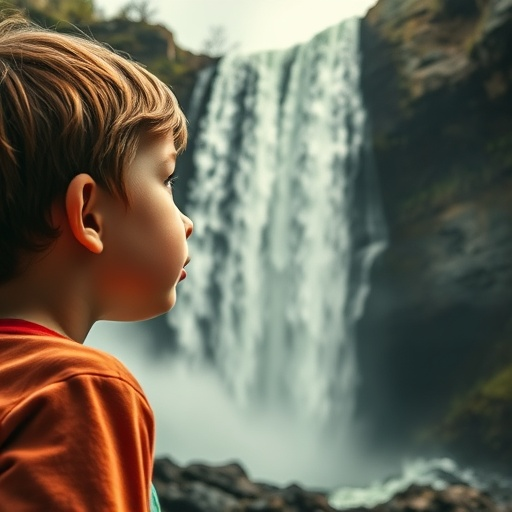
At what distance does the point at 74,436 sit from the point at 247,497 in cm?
703

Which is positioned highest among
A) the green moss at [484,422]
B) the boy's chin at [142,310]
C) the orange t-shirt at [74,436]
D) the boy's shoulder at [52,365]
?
the boy's chin at [142,310]

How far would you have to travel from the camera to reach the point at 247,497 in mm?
7543

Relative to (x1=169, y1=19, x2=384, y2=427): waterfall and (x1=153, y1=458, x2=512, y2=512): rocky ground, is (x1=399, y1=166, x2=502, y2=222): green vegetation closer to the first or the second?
(x1=169, y1=19, x2=384, y2=427): waterfall

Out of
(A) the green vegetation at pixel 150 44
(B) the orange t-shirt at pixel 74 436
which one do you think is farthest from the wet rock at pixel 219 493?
(A) the green vegetation at pixel 150 44

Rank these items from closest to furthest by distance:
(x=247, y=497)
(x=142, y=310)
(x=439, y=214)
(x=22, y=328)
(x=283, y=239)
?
1. (x=22, y=328)
2. (x=142, y=310)
3. (x=247, y=497)
4. (x=439, y=214)
5. (x=283, y=239)

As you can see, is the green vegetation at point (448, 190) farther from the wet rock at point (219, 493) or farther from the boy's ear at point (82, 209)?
the boy's ear at point (82, 209)

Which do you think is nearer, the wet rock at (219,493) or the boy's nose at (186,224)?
the boy's nose at (186,224)

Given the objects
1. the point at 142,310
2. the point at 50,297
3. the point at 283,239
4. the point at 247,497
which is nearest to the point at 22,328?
the point at 50,297

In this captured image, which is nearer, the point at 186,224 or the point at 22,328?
the point at 22,328

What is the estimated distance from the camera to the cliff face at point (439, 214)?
1212 centimetres

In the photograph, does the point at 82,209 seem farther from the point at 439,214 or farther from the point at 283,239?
the point at 283,239

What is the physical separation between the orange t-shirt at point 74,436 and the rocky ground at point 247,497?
6.42m

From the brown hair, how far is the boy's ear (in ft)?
0.06

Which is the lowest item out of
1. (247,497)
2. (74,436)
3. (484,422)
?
(247,497)
